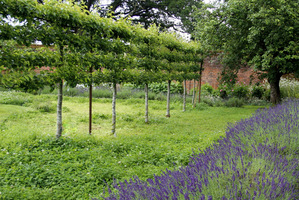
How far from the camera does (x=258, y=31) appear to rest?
8.42 metres

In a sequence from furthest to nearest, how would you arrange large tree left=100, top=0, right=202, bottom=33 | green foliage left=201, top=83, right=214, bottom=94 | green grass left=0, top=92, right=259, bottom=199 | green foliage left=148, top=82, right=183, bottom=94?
large tree left=100, top=0, right=202, bottom=33
green foliage left=201, top=83, right=214, bottom=94
green foliage left=148, top=82, right=183, bottom=94
green grass left=0, top=92, right=259, bottom=199

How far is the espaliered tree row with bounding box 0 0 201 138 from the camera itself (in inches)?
170

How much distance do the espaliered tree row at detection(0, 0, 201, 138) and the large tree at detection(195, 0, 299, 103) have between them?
11.1ft

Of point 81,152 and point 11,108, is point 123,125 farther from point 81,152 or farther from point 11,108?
point 11,108

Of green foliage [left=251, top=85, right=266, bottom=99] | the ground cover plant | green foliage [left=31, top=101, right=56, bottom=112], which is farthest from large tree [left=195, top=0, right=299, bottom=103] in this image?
green foliage [left=31, top=101, right=56, bottom=112]

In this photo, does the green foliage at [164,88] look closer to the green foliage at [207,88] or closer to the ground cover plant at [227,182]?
the green foliage at [207,88]

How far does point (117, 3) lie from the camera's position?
877 inches

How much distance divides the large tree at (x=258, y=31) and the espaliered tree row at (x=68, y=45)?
3389 mm

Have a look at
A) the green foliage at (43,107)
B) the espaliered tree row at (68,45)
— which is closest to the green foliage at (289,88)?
the espaliered tree row at (68,45)

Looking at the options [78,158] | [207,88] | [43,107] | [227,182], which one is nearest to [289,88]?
[207,88]

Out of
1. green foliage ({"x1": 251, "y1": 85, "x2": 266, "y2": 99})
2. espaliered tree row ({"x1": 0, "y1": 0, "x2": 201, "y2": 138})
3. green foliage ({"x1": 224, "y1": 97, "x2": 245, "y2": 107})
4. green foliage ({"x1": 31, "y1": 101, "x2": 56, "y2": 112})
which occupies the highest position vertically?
espaliered tree row ({"x1": 0, "y1": 0, "x2": 201, "y2": 138})

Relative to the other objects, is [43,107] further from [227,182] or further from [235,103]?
[235,103]

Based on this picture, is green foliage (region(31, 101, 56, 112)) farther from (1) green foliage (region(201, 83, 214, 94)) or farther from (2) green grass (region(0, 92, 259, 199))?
(1) green foliage (region(201, 83, 214, 94))

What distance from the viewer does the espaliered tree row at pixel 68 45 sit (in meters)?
4.32
